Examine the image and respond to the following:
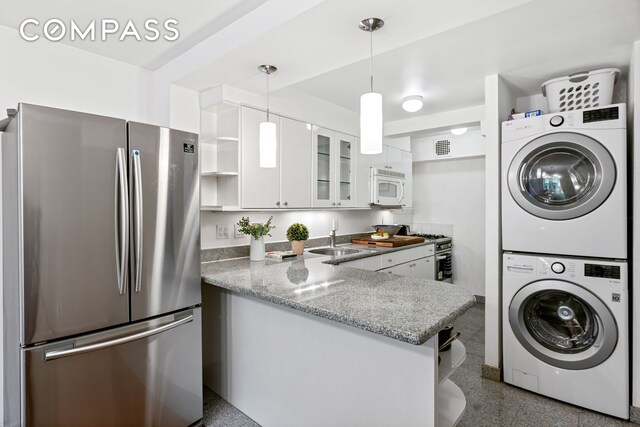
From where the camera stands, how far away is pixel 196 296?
2053mm

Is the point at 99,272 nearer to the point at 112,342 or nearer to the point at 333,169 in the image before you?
the point at 112,342

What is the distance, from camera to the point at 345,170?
367 cm

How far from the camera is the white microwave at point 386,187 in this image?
3.99 metres

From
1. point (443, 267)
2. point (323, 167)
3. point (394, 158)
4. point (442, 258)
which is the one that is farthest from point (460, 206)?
point (323, 167)

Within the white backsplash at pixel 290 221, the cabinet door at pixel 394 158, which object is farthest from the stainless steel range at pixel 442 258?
the cabinet door at pixel 394 158

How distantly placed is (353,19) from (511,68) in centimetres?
145

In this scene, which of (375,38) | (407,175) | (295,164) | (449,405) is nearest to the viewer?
(449,405)

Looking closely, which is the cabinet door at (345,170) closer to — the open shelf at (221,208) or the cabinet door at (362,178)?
the cabinet door at (362,178)

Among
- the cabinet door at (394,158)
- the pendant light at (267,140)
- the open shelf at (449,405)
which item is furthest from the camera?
the cabinet door at (394,158)

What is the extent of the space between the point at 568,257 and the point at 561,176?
22.1 inches

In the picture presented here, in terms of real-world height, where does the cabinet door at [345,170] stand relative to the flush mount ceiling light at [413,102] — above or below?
A: below

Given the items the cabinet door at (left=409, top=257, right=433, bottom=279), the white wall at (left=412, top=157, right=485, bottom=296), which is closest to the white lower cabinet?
the cabinet door at (left=409, top=257, right=433, bottom=279)

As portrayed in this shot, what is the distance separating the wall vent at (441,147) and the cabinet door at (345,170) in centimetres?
158

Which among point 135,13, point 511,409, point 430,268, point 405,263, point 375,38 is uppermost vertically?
point 135,13
